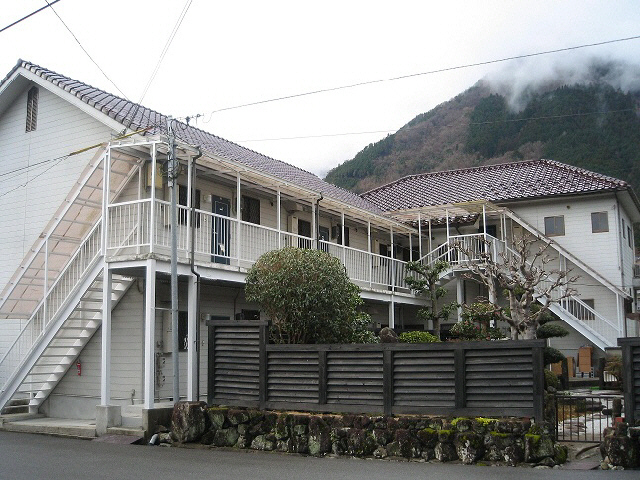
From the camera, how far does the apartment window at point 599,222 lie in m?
26.0

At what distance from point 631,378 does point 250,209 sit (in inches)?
461

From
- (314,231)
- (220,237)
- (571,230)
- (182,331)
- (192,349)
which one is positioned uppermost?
(571,230)

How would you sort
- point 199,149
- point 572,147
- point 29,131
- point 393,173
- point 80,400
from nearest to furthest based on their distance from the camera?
1. point 199,149
2. point 80,400
3. point 29,131
4. point 572,147
5. point 393,173

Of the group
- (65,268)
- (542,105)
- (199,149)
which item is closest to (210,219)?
(199,149)

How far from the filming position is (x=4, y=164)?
19312 mm

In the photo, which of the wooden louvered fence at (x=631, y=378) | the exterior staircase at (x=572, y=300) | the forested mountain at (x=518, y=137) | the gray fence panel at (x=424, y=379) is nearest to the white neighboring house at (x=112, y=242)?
the exterior staircase at (x=572, y=300)

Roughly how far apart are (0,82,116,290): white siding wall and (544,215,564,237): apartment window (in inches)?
670

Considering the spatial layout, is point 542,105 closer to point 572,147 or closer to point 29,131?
point 572,147

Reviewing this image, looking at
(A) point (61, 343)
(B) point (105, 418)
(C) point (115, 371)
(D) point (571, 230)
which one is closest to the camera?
(B) point (105, 418)

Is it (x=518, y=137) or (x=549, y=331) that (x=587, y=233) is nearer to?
(x=549, y=331)

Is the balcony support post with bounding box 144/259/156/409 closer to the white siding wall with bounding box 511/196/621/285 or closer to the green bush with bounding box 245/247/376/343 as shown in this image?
the green bush with bounding box 245/247/376/343

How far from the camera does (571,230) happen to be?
26.5 m

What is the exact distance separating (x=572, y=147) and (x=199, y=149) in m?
45.5

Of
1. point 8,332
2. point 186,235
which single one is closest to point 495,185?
point 186,235
